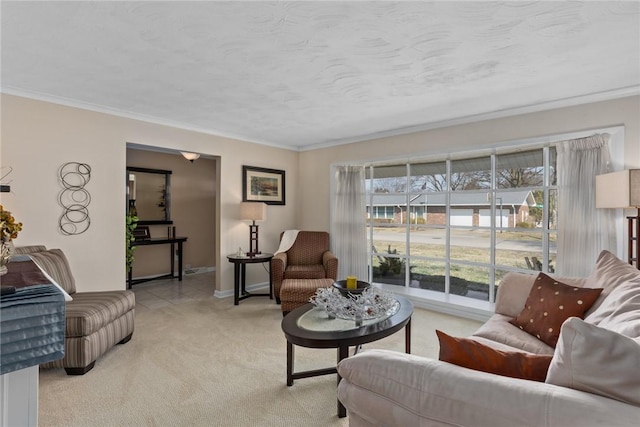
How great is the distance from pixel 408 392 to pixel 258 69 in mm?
2349

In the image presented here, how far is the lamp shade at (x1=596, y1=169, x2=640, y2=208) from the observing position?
7.72ft

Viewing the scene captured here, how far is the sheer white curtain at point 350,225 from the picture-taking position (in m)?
4.87

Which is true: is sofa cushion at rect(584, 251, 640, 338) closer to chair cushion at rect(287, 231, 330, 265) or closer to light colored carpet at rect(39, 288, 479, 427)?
light colored carpet at rect(39, 288, 479, 427)

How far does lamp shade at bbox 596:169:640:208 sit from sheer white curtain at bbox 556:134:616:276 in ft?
1.08

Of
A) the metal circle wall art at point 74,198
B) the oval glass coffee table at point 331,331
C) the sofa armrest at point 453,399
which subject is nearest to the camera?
the sofa armrest at point 453,399

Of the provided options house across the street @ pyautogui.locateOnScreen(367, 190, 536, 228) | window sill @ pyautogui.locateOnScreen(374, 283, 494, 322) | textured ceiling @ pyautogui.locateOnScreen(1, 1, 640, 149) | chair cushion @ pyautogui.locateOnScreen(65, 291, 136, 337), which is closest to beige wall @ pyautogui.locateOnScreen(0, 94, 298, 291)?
textured ceiling @ pyautogui.locateOnScreen(1, 1, 640, 149)

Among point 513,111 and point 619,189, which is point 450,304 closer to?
point 619,189

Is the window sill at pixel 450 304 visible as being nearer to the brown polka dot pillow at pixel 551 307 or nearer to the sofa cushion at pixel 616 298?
the brown polka dot pillow at pixel 551 307

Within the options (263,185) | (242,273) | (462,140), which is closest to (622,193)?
(462,140)

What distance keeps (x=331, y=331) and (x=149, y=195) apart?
4813mm

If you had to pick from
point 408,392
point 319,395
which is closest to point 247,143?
point 319,395

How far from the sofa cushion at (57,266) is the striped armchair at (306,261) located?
2.09 meters

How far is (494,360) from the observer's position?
1098 millimetres

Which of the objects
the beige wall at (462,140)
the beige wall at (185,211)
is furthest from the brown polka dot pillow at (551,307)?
the beige wall at (185,211)
